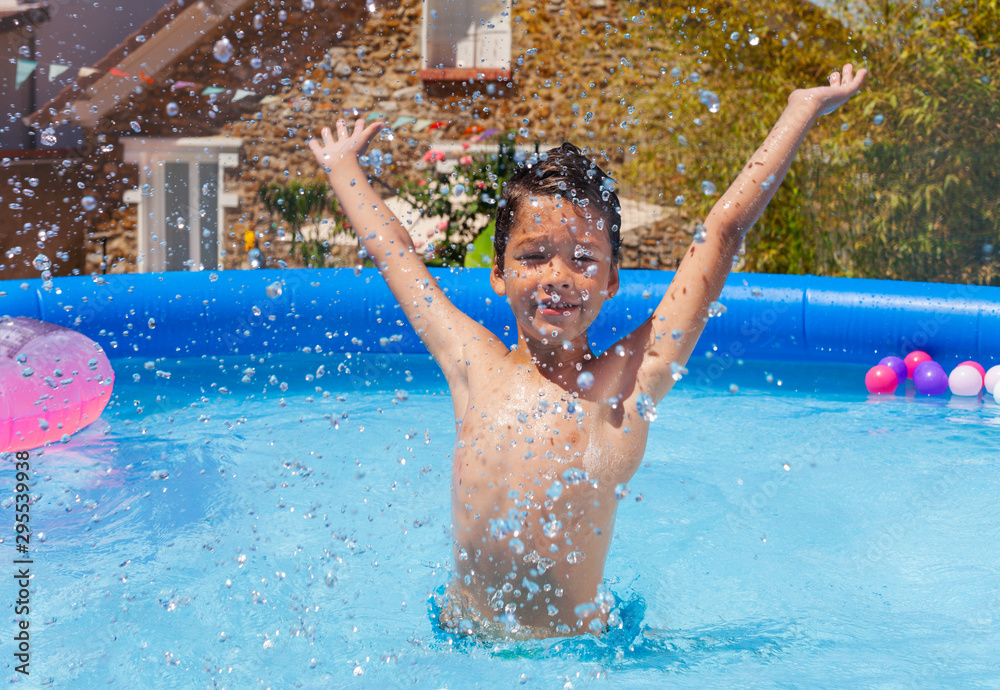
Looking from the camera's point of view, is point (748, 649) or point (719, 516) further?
point (719, 516)

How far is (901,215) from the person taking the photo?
6883mm

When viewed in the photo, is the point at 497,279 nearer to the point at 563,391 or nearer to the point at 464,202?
the point at 563,391

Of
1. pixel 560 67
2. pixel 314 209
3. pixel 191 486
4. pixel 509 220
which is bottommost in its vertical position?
pixel 191 486

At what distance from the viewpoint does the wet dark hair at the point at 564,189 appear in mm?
2062

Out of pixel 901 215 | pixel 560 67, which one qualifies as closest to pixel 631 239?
pixel 560 67

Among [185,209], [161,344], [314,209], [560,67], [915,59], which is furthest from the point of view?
[185,209]

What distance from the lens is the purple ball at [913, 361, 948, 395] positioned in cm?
488

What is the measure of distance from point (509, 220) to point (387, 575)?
1212 mm

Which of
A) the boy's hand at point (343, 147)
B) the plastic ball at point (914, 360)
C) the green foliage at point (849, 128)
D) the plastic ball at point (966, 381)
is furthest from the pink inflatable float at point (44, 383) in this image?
the green foliage at point (849, 128)

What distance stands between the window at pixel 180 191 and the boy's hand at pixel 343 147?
644 centimetres

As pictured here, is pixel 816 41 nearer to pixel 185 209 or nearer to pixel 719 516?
pixel 719 516

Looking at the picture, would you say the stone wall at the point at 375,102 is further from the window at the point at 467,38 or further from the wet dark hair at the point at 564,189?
the wet dark hair at the point at 564,189

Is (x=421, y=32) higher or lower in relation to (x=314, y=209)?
higher

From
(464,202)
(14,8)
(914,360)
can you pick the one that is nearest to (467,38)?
(464,202)
